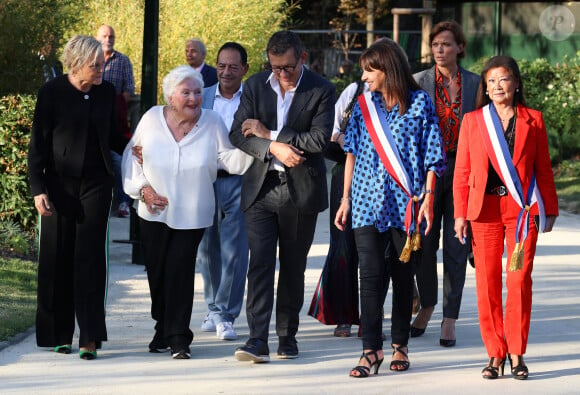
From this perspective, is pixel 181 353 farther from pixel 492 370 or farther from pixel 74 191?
pixel 492 370

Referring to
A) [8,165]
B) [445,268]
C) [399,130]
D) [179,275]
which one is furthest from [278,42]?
[8,165]

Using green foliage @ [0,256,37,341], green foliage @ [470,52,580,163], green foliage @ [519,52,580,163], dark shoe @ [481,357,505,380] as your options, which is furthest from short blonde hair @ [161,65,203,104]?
green foliage @ [519,52,580,163]

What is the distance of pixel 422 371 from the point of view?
283 inches

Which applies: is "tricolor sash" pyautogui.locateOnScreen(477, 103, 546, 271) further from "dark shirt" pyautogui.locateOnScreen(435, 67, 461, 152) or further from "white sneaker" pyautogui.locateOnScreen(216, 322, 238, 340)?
"white sneaker" pyautogui.locateOnScreen(216, 322, 238, 340)

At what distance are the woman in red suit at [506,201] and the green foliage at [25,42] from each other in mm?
6699

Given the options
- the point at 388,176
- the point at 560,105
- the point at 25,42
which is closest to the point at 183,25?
the point at 560,105

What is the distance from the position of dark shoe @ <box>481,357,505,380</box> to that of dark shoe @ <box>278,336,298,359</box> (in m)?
1.17

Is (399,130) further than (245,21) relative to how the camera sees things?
No

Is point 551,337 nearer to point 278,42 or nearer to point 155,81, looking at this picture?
point 278,42

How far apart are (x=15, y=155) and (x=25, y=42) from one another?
159 centimetres

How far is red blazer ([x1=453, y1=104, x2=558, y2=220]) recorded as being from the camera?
22.9 ft

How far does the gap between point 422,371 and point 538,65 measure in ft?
47.4

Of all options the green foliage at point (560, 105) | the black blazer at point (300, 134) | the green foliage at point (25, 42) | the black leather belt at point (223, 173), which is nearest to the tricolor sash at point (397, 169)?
the black blazer at point (300, 134)

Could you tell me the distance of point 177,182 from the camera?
7410mm
